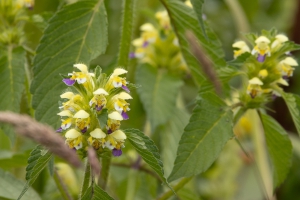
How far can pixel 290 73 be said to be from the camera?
0.83 meters

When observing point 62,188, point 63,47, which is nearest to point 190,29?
point 63,47

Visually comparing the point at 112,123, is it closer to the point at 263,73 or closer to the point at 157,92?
the point at 263,73

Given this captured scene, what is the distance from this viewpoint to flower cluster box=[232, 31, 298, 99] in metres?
0.81

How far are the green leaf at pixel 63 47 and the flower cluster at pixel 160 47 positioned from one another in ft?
1.31

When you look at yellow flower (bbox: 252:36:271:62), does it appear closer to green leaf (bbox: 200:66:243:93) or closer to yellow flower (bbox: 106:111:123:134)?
green leaf (bbox: 200:66:243:93)

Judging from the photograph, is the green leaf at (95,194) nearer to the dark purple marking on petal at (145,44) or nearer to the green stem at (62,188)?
the green stem at (62,188)

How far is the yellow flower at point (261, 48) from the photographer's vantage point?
2.60 ft

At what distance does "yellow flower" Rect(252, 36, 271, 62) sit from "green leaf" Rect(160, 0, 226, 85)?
0.23 ft

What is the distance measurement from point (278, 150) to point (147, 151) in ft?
0.88

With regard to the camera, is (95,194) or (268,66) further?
(268,66)

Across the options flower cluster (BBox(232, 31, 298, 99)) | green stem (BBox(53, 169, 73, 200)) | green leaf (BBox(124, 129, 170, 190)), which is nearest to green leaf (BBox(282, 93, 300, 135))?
flower cluster (BBox(232, 31, 298, 99))

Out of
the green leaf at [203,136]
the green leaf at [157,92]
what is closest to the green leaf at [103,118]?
the green leaf at [203,136]

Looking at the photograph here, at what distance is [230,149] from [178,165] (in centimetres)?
71

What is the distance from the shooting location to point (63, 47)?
0.78 m
